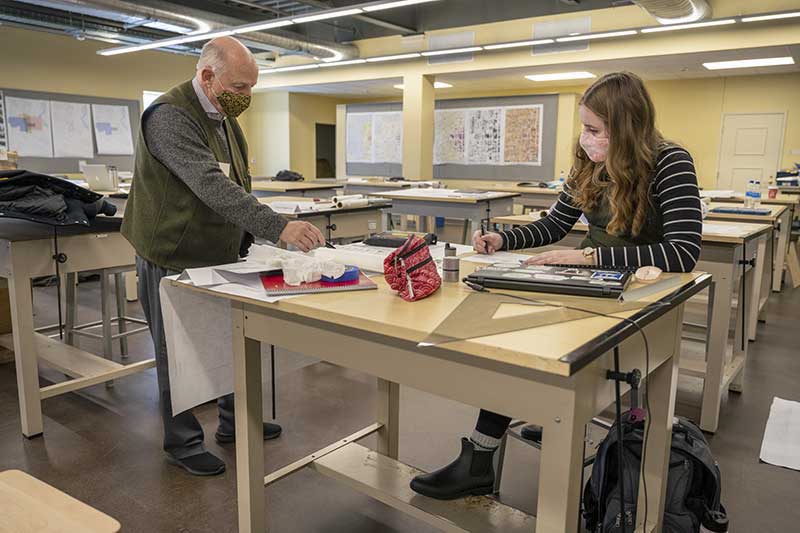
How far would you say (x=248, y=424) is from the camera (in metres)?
1.52

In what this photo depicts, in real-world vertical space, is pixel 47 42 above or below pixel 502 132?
above

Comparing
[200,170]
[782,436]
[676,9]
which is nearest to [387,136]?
[676,9]

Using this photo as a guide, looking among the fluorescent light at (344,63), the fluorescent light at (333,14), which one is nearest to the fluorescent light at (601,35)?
the fluorescent light at (333,14)

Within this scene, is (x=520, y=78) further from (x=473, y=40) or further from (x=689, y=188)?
(x=689, y=188)

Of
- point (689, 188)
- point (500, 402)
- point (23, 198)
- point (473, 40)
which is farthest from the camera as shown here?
point (473, 40)

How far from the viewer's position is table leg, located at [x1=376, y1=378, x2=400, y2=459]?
203 centimetres

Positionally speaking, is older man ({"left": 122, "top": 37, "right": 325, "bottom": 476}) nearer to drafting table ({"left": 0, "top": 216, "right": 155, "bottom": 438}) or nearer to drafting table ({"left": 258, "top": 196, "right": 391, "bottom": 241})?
drafting table ({"left": 0, "top": 216, "right": 155, "bottom": 438})

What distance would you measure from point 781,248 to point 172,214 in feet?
16.5

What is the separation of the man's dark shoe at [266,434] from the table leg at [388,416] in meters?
0.53

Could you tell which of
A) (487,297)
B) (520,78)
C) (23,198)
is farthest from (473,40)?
(487,297)

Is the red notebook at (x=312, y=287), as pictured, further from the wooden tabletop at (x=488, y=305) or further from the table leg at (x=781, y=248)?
the table leg at (x=781, y=248)

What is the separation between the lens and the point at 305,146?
12.5 meters

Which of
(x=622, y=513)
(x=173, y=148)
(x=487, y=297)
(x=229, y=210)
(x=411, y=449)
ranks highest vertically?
(x=173, y=148)

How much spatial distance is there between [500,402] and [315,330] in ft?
1.49
